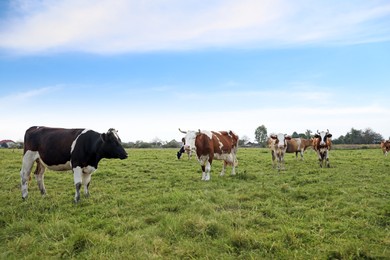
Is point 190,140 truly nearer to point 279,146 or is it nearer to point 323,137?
point 279,146

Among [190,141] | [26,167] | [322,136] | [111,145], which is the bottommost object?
[26,167]

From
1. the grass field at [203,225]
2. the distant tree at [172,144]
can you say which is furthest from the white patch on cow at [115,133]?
the distant tree at [172,144]

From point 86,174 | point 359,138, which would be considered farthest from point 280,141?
point 359,138

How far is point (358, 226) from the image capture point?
5.89 meters

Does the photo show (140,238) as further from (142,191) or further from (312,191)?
(312,191)

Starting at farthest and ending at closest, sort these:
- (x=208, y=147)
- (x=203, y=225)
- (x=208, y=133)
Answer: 1. (x=208, y=133)
2. (x=208, y=147)
3. (x=203, y=225)

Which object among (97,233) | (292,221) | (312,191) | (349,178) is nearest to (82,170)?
(97,233)

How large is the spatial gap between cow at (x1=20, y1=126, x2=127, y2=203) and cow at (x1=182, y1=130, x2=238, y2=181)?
4315mm

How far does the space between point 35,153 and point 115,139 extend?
2.53 m

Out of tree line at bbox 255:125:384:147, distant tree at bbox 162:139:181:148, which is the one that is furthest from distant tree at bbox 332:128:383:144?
distant tree at bbox 162:139:181:148

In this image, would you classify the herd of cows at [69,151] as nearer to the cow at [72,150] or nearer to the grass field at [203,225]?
the cow at [72,150]

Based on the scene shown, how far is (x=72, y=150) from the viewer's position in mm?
8938

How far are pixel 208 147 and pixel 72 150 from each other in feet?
19.5

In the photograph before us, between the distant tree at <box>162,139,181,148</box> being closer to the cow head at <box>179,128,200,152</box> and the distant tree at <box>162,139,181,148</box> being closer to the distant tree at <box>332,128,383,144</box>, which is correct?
the distant tree at <box>332,128,383,144</box>
